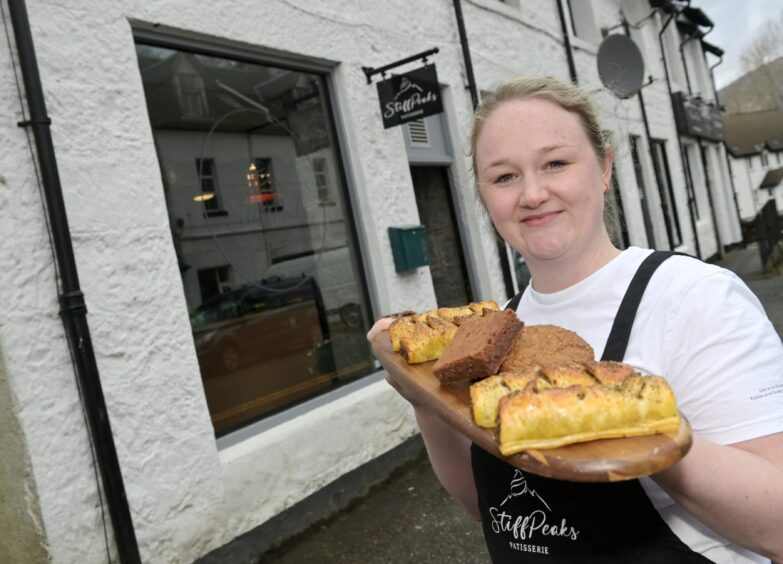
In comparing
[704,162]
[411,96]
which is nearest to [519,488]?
[411,96]

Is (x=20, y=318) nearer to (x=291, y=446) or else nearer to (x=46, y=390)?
(x=46, y=390)

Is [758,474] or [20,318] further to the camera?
[20,318]

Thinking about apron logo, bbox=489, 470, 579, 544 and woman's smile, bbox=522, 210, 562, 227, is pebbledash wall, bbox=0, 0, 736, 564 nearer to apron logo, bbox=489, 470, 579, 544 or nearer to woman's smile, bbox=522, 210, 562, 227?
woman's smile, bbox=522, 210, 562, 227

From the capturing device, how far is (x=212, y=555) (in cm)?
363

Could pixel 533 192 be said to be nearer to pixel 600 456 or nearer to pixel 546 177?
pixel 546 177

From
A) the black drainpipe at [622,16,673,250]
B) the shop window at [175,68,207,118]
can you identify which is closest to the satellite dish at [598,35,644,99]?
the black drainpipe at [622,16,673,250]

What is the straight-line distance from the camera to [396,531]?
4047 mm

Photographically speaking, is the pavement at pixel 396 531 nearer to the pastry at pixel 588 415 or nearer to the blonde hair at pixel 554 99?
the blonde hair at pixel 554 99

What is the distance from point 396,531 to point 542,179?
10.7 feet

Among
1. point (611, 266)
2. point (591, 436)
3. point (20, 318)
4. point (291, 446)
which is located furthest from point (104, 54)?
point (591, 436)

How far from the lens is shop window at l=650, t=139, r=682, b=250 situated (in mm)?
12250

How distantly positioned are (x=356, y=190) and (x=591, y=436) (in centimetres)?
443

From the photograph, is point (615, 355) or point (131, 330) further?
point (131, 330)

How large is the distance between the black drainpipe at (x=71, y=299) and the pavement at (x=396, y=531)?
1.12 metres
